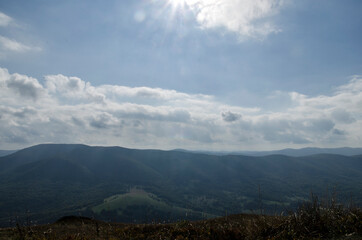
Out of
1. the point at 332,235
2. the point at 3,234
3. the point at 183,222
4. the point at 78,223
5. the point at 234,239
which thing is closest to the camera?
the point at 332,235

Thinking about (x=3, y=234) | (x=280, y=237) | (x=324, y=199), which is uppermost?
(x=324, y=199)

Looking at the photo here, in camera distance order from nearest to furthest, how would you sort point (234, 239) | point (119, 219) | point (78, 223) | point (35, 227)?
point (234, 239)
point (35, 227)
point (78, 223)
point (119, 219)

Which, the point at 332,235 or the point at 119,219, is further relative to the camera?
the point at 119,219

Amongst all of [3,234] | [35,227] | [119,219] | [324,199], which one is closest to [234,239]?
[324,199]

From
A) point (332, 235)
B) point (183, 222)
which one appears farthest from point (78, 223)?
point (332, 235)

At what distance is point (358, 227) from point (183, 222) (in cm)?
973

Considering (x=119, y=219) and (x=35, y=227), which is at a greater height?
(x=35, y=227)

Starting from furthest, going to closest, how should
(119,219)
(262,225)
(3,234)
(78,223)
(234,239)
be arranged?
(119,219), (78,223), (3,234), (262,225), (234,239)

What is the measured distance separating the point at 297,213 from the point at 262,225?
2147 millimetres

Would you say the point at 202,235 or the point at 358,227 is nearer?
the point at 358,227

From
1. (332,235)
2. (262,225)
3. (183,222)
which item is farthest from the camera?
(183,222)

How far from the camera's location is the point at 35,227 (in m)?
17.5

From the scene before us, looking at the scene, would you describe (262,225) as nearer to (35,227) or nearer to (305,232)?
(305,232)

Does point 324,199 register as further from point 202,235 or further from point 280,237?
point 202,235
